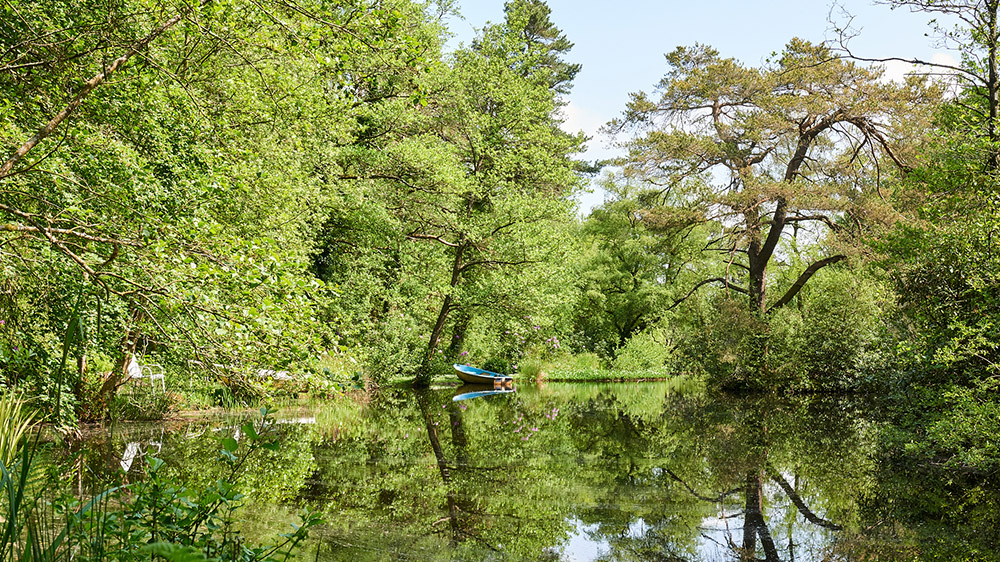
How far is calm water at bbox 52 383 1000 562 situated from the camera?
17.7ft

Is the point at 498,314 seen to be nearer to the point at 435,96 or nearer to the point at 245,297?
the point at 435,96

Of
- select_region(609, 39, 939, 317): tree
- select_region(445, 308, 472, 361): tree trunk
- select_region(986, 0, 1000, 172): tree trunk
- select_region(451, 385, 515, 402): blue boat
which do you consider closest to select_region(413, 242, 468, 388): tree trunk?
select_region(445, 308, 472, 361): tree trunk

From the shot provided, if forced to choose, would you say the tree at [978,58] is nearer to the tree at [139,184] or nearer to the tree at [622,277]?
the tree at [139,184]

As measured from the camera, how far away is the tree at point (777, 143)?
16500mm

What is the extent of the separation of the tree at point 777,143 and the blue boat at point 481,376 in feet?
27.7

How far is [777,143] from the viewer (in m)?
18.2

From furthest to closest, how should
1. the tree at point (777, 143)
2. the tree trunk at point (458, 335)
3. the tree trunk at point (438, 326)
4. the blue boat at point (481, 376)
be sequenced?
the blue boat at point (481, 376), the tree trunk at point (458, 335), the tree trunk at point (438, 326), the tree at point (777, 143)

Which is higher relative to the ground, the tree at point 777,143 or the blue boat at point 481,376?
the tree at point 777,143

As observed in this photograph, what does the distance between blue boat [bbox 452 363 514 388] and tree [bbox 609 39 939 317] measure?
8.44m

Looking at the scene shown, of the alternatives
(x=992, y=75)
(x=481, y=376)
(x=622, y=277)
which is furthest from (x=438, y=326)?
(x=992, y=75)

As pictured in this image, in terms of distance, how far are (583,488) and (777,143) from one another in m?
14.1

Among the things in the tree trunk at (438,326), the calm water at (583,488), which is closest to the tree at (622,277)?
the tree trunk at (438,326)

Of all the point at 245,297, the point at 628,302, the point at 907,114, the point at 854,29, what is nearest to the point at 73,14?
the point at 245,297

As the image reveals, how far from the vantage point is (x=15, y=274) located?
6.52 meters
